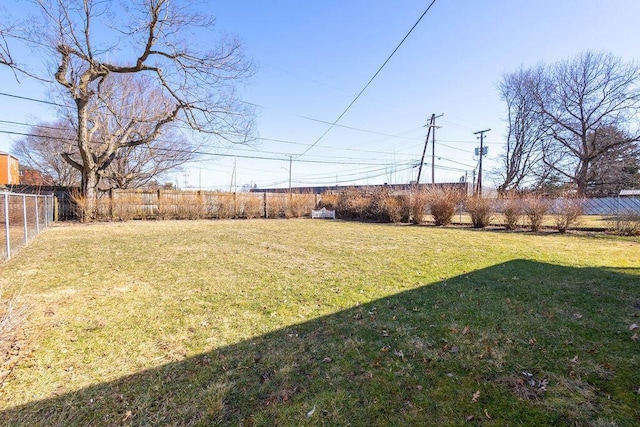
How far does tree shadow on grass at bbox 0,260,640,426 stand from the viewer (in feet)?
5.71

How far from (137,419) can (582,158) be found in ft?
104

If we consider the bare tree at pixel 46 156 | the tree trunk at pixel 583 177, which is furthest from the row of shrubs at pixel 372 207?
the tree trunk at pixel 583 177

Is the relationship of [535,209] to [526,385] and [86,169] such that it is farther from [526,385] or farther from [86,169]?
[86,169]

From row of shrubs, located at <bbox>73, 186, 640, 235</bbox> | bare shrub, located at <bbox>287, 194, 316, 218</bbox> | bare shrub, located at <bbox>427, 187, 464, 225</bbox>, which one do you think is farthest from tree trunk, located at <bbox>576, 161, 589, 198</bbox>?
bare shrub, located at <bbox>287, 194, 316, 218</bbox>

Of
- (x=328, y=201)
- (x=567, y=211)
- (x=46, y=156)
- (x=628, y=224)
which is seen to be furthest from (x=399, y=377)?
(x=46, y=156)

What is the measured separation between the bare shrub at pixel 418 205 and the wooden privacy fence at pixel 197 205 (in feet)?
26.0

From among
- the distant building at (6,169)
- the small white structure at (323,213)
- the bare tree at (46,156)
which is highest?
the bare tree at (46,156)

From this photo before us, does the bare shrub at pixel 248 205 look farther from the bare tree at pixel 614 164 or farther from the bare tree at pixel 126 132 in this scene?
the bare tree at pixel 614 164

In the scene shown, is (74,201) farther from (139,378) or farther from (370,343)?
(370,343)

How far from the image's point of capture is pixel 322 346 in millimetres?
2580

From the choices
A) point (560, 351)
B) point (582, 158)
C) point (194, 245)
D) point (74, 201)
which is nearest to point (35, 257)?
point (194, 245)

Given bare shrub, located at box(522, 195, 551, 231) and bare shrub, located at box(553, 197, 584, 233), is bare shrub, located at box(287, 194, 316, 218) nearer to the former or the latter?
bare shrub, located at box(522, 195, 551, 231)

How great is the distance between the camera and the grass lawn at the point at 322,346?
179 centimetres

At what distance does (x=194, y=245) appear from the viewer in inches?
300
